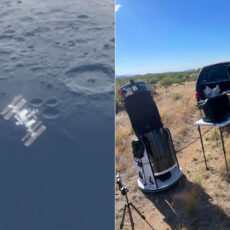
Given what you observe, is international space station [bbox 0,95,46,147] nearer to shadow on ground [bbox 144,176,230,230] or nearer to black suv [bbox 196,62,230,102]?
shadow on ground [bbox 144,176,230,230]

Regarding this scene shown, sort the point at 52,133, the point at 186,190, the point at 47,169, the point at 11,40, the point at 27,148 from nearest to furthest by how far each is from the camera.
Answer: the point at 47,169
the point at 27,148
the point at 52,133
the point at 11,40
the point at 186,190

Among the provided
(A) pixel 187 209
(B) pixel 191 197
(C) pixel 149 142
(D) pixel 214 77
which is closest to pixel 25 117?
(C) pixel 149 142

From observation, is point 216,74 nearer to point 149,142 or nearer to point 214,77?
point 214,77

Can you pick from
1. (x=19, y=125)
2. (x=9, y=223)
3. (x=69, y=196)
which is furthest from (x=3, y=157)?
(x=69, y=196)

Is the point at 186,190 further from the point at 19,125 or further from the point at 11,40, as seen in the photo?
the point at 11,40

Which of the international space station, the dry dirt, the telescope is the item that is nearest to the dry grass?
the dry dirt

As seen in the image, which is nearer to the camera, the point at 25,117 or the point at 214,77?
the point at 25,117
